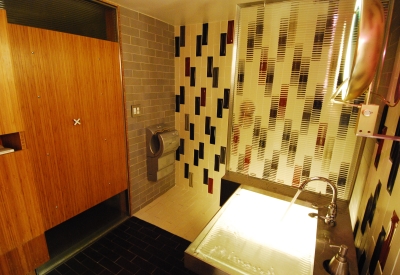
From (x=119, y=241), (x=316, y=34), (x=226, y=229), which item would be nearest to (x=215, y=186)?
(x=119, y=241)

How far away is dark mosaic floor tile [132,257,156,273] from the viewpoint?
1.88 m

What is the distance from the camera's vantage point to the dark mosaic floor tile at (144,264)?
1.88 metres

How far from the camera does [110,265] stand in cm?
191

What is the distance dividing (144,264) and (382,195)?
74.3 inches

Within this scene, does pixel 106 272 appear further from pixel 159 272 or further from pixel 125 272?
pixel 159 272

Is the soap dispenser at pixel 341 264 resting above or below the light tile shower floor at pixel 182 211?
above

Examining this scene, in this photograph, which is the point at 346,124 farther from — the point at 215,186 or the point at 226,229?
the point at 215,186

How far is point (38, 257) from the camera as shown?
1688mm

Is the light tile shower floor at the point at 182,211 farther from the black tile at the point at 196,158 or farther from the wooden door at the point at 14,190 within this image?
the wooden door at the point at 14,190

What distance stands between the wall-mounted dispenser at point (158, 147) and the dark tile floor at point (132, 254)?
0.69 metres

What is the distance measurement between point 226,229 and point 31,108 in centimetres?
164

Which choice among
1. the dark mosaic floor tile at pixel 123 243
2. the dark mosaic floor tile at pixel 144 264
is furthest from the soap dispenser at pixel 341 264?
the dark mosaic floor tile at pixel 123 243

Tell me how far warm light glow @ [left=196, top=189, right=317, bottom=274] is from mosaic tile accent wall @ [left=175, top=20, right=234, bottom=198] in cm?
136

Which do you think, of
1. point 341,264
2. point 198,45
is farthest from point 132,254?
→ point 198,45
